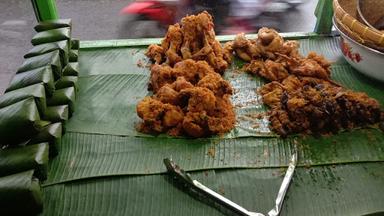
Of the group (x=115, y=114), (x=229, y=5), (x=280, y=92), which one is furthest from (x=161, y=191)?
(x=229, y=5)

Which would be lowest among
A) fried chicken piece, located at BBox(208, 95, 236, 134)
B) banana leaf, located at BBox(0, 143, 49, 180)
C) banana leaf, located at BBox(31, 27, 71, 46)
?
fried chicken piece, located at BBox(208, 95, 236, 134)

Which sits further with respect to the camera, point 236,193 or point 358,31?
point 358,31

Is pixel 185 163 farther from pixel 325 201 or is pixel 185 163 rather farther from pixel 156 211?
pixel 325 201

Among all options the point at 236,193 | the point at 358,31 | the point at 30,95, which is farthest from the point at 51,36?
the point at 358,31

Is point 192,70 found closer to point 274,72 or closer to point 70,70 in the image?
point 274,72

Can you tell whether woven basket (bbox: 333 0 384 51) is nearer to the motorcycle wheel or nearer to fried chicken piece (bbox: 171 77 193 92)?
fried chicken piece (bbox: 171 77 193 92)

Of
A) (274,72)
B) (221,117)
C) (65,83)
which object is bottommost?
(221,117)

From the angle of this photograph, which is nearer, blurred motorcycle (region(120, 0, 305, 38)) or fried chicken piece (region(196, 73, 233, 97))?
fried chicken piece (region(196, 73, 233, 97))

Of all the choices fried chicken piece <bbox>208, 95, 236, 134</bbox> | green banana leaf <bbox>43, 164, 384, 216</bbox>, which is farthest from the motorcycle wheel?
green banana leaf <bbox>43, 164, 384, 216</bbox>
